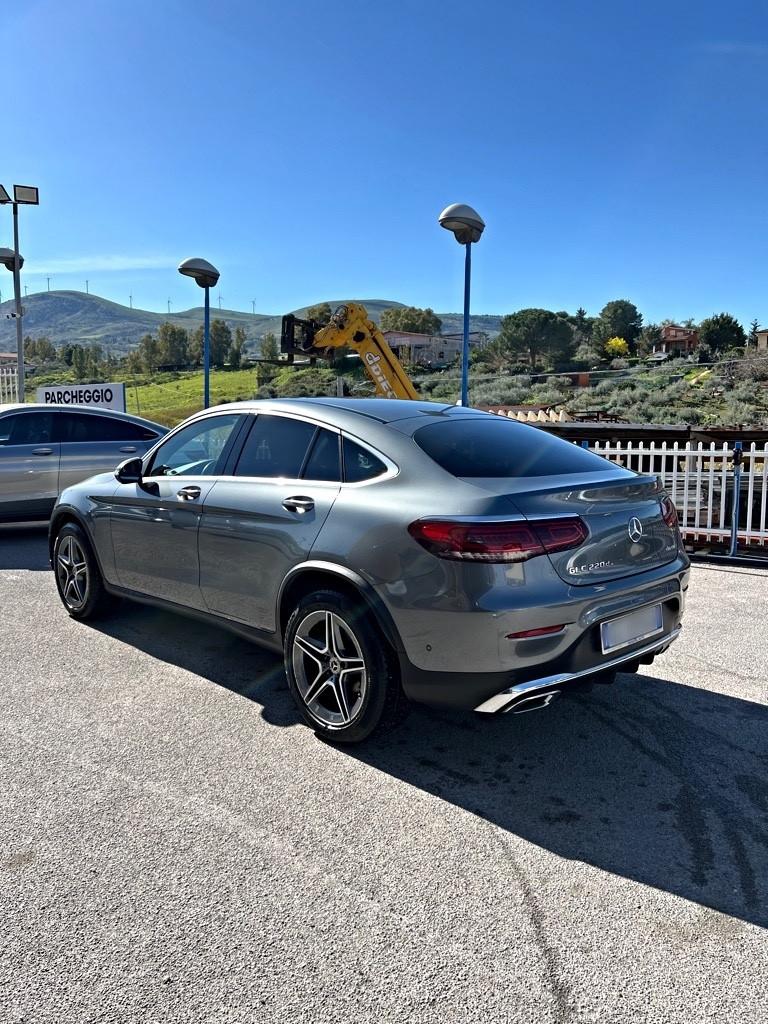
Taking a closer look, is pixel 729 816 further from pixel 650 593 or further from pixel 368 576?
pixel 368 576

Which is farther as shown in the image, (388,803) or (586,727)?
(586,727)

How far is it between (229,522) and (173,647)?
4.38 feet

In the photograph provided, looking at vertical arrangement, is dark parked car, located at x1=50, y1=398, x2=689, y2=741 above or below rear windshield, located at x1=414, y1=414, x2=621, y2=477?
below

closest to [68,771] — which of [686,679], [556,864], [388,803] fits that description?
[388,803]

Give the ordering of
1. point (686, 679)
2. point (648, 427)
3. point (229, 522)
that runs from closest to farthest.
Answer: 1. point (229, 522)
2. point (686, 679)
3. point (648, 427)

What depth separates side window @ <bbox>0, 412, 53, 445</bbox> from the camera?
8.98 m

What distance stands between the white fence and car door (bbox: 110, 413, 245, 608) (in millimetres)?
16016

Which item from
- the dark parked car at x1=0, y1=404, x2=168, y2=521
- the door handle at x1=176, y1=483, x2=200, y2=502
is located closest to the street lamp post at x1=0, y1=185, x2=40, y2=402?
the dark parked car at x1=0, y1=404, x2=168, y2=521

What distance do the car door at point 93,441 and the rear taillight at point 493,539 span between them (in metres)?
7.16

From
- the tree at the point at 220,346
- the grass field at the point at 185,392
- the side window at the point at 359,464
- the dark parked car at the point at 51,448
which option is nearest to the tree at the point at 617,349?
the grass field at the point at 185,392

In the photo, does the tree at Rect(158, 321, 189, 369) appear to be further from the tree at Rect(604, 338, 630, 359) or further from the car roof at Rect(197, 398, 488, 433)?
the car roof at Rect(197, 398, 488, 433)

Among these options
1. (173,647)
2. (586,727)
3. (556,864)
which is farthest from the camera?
(173,647)

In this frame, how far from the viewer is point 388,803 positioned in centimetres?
309

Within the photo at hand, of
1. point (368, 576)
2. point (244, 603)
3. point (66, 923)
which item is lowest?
point (66, 923)
